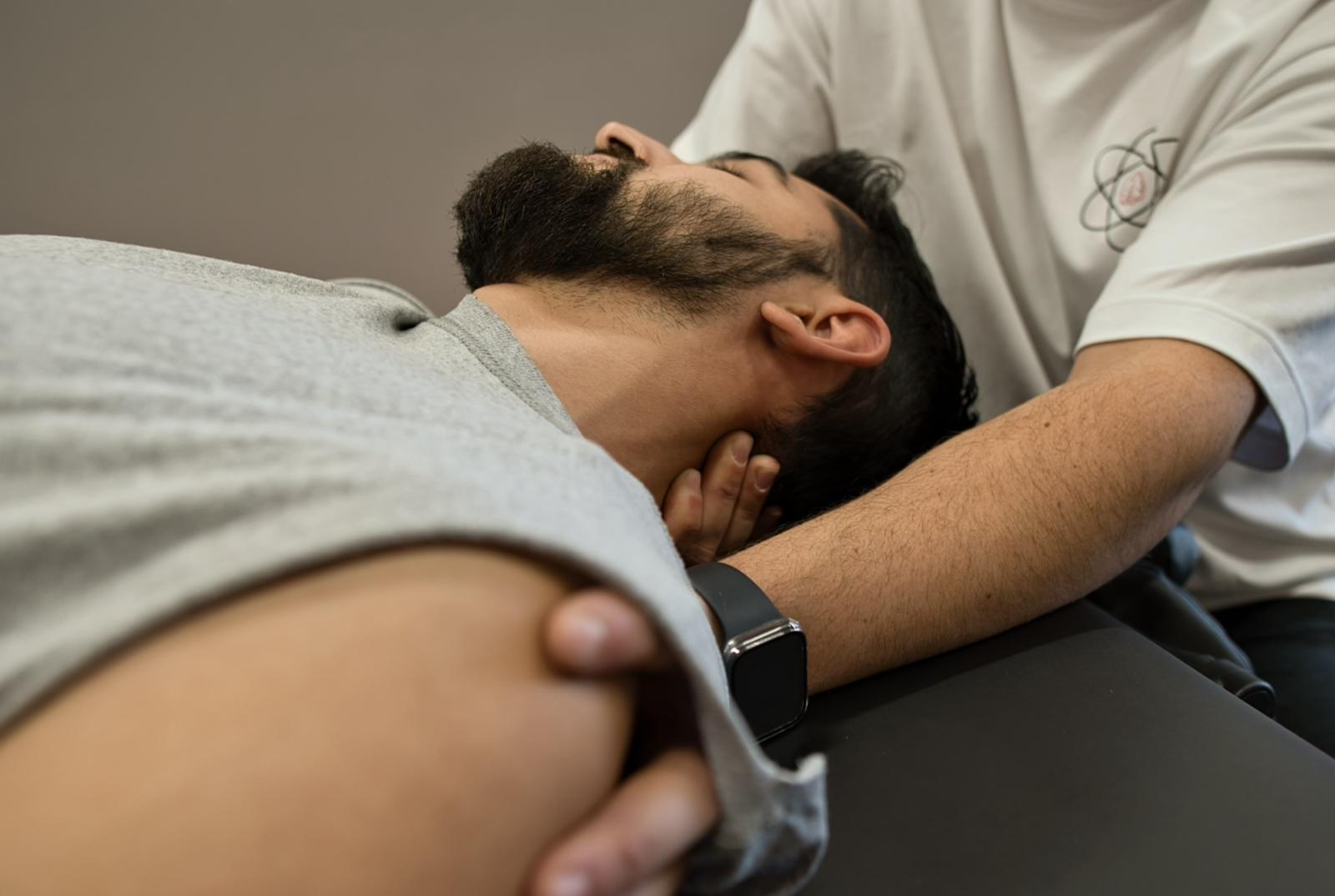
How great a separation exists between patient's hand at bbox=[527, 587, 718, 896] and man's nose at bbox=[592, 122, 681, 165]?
0.71m

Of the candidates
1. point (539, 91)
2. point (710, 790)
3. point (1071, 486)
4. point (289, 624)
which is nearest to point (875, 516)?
point (1071, 486)

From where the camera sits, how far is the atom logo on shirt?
100cm

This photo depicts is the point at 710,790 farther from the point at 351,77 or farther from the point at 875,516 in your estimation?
the point at 351,77

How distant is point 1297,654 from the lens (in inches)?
36.5

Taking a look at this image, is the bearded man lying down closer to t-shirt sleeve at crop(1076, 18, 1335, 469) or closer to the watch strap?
the watch strap

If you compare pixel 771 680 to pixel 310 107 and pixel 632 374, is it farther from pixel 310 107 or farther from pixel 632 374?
pixel 310 107

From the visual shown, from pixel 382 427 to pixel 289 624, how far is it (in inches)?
5.5

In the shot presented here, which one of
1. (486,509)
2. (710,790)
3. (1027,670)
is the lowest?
(1027,670)

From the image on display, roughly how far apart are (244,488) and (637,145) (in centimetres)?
72

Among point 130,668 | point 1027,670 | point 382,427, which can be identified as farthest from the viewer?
point 1027,670

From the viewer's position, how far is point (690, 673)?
368 mm

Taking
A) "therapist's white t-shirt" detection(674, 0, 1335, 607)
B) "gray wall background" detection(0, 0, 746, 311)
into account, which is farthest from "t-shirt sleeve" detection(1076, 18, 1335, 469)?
"gray wall background" detection(0, 0, 746, 311)

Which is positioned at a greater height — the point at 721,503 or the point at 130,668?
the point at 130,668

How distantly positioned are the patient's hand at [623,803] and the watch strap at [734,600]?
0.58 ft
